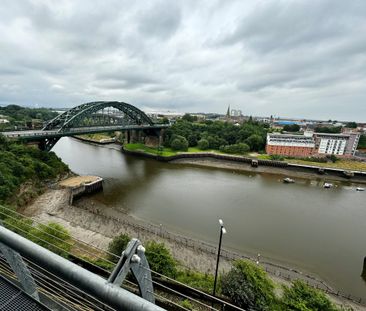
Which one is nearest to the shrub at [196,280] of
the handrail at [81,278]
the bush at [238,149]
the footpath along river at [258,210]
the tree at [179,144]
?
the footpath along river at [258,210]

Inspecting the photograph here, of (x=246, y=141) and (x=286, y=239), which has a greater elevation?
(x=246, y=141)

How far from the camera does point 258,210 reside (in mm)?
17422

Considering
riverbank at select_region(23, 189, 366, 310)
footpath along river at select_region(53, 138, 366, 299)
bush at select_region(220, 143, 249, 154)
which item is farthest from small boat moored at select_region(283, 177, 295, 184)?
riverbank at select_region(23, 189, 366, 310)

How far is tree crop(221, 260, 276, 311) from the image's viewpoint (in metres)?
6.41

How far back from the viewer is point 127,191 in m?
20.2

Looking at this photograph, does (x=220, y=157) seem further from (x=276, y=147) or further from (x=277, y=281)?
(x=277, y=281)

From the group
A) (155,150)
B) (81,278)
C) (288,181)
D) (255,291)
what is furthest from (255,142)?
(81,278)

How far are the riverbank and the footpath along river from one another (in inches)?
31.1

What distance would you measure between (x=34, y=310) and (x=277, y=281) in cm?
1057

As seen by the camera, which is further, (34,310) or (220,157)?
(220,157)

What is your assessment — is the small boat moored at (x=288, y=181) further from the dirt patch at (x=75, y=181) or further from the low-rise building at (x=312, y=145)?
the dirt patch at (x=75, y=181)

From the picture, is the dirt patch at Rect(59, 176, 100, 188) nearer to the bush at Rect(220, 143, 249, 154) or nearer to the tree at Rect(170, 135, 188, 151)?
the tree at Rect(170, 135, 188, 151)

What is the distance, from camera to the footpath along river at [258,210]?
39.8 feet

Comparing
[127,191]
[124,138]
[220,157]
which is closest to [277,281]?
[127,191]
